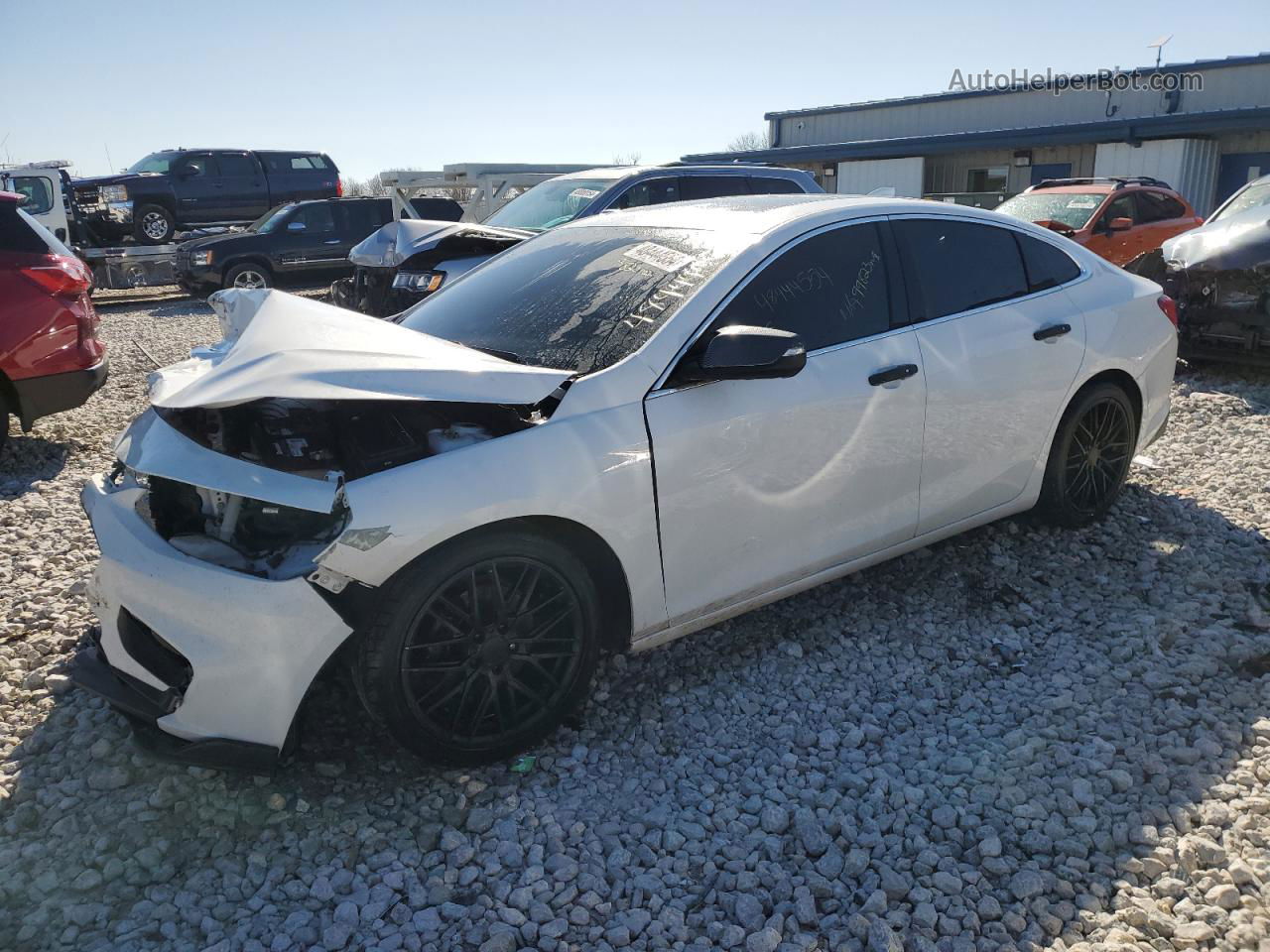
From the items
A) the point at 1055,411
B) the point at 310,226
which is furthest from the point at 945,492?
the point at 310,226

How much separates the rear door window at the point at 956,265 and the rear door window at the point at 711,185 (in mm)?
5384

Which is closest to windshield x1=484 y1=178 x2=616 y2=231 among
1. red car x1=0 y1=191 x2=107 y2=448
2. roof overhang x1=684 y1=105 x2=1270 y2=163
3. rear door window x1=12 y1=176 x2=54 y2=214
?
red car x1=0 y1=191 x2=107 y2=448

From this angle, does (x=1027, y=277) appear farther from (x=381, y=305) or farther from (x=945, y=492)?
(x=381, y=305)

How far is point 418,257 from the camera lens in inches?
320

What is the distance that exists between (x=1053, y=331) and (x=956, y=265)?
57 centimetres

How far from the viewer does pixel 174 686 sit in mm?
2852

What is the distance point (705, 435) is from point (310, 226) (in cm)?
1520

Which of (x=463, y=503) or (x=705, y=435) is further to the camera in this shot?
(x=705, y=435)

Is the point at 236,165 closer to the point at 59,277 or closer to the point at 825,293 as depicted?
the point at 59,277

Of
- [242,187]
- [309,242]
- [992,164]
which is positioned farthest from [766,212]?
[992,164]

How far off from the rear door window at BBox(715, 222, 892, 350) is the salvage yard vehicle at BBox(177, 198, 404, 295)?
1369 cm

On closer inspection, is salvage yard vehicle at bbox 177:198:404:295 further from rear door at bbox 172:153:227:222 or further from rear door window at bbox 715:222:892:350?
rear door window at bbox 715:222:892:350

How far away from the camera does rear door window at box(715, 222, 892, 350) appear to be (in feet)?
11.5

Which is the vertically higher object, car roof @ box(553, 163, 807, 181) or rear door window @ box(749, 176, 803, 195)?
car roof @ box(553, 163, 807, 181)
